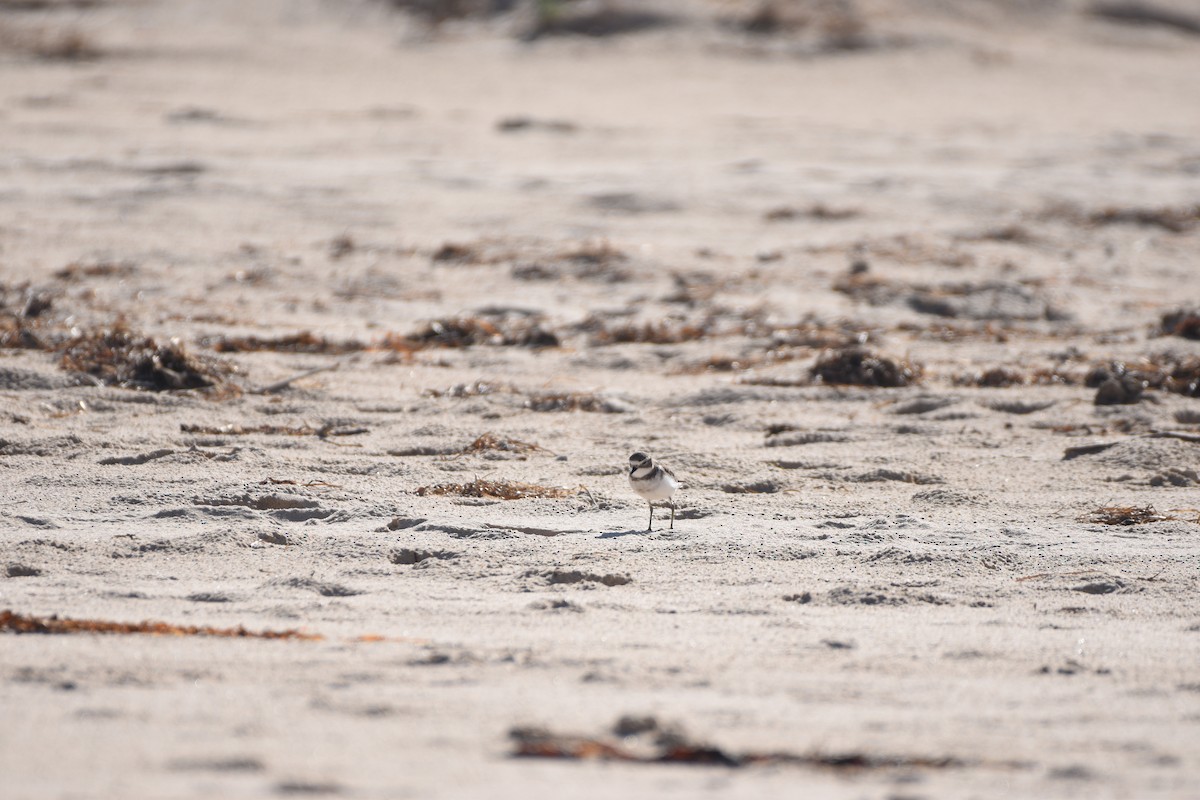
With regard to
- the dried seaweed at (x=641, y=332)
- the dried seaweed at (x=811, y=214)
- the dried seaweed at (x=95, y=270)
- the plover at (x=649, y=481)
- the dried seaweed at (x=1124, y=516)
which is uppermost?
the dried seaweed at (x=811, y=214)

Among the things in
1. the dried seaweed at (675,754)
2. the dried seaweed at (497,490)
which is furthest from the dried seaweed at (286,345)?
the dried seaweed at (675,754)

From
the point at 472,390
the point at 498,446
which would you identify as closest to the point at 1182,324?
the point at 472,390

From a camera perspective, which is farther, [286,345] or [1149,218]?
[1149,218]

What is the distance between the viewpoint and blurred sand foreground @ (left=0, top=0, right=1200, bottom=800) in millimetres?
2873

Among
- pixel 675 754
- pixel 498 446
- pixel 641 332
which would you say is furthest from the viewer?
pixel 641 332

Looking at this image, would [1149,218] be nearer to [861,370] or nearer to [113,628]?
[861,370]

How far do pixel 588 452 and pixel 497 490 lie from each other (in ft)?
2.30

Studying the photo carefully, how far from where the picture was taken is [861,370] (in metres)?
6.61

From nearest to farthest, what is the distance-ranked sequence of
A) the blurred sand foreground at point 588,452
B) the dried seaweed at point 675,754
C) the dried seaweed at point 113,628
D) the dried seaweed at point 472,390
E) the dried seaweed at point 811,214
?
1. the dried seaweed at point 675,754
2. the blurred sand foreground at point 588,452
3. the dried seaweed at point 113,628
4. the dried seaweed at point 472,390
5. the dried seaweed at point 811,214

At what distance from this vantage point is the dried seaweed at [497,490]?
4941mm

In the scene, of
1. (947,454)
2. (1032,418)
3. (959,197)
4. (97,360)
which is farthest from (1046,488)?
(959,197)

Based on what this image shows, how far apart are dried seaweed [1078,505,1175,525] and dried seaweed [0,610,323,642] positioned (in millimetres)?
2849

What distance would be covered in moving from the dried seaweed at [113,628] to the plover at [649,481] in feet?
4.71

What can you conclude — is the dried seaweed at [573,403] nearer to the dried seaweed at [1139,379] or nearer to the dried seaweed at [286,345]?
the dried seaweed at [286,345]
